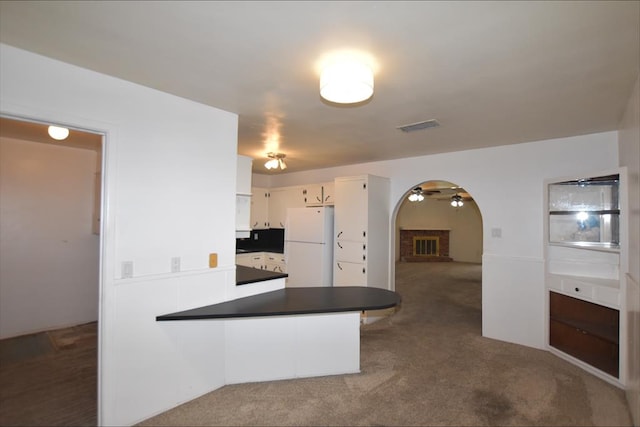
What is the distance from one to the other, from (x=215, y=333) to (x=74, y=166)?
3408mm

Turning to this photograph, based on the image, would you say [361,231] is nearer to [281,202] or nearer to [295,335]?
[295,335]

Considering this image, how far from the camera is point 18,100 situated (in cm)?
176

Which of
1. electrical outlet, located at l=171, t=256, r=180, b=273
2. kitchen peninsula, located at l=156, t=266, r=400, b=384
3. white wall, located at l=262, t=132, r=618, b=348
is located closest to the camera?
electrical outlet, located at l=171, t=256, r=180, b=273

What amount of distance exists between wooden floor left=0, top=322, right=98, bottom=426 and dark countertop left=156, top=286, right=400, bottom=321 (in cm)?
101

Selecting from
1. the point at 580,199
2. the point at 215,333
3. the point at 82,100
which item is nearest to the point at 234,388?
the point at 215,333

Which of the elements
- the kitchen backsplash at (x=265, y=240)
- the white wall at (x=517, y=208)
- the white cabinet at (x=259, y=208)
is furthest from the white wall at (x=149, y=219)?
the kitchen backsplash at (x=265, y=240)

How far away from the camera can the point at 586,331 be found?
3.11 m

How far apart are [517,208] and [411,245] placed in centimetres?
769

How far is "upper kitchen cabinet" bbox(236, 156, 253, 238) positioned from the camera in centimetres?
301

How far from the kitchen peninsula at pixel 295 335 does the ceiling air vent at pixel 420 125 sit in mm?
1678

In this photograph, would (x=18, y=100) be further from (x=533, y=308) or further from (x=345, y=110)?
(x=533, y=308)

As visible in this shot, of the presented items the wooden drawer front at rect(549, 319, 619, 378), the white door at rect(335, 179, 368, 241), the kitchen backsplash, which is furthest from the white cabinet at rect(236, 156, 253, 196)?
the wooden drawer front at rect(549, 319, 619, 378)

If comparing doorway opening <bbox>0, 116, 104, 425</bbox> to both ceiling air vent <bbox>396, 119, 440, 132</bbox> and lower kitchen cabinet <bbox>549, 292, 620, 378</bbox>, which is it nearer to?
ceiling air vent <bbox>396, 119, 440, 132</bbox>

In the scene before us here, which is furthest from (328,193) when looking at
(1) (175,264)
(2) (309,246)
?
(1) (175,264)
